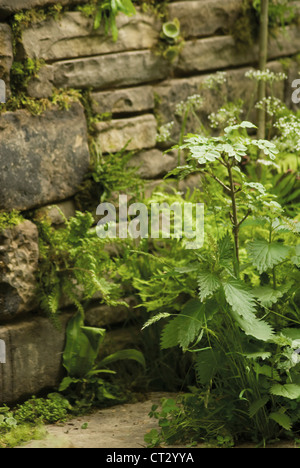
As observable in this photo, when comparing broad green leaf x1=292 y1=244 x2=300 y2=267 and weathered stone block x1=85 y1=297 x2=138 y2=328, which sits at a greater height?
broad green leaf x1=292 y1=244 x2=300 y2=267

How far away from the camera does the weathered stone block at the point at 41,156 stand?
3189mm

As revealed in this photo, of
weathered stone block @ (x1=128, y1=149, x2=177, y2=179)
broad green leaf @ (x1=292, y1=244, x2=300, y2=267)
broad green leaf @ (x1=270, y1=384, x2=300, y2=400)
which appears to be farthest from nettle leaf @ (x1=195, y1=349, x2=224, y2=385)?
weathered stone block @ (x1=128, y1=149, x2=177, y2=179)

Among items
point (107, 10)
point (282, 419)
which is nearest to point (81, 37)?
point (107, 10)

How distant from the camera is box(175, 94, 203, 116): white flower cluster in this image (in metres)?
3.74

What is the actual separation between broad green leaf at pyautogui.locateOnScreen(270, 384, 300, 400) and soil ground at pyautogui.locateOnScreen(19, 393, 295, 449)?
24cm

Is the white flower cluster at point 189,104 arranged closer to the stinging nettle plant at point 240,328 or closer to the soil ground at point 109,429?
the stinging nettle plant at point 240,328

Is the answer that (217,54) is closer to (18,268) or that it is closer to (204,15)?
(204,15)

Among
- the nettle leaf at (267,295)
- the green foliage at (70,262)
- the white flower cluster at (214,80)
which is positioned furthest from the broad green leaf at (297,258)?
the white flower cluster at (214,80)

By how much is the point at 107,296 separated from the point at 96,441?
0.74 meters

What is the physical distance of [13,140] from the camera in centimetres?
320

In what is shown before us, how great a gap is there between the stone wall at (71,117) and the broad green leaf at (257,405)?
119 cm

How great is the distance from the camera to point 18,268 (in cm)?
321

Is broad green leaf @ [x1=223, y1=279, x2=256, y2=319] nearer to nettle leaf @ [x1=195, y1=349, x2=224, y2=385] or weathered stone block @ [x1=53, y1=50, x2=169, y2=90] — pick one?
nettle leaf @ [x1=195, y1=349, x2=224, y2=385]
